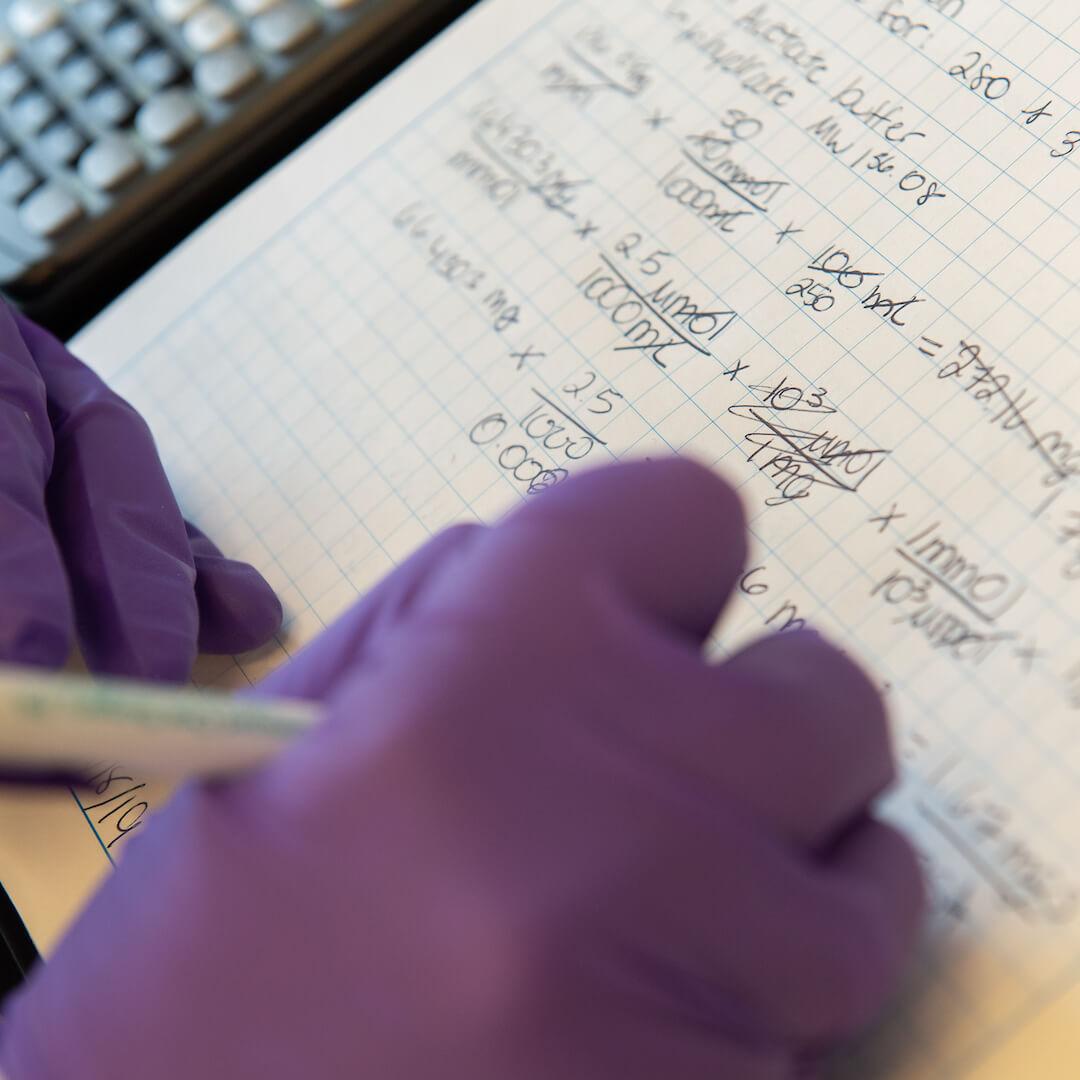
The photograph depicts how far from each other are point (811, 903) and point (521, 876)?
7cm

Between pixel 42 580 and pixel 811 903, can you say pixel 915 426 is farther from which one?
pixel 42 580

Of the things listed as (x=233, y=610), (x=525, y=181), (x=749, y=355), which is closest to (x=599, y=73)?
(x=525, y=181)

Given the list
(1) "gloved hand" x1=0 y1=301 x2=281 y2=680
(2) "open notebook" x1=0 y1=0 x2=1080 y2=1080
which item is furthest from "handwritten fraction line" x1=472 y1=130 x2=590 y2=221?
(1) "gloved hand" x1=0 y1=301 x2=281 y2=680

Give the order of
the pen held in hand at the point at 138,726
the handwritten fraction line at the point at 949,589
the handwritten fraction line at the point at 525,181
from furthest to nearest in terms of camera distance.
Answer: the handwritten fraction line at the point at 525,181
the handwritten fraction line at the point at 949,589
the pen held in hand at the point at 138,726

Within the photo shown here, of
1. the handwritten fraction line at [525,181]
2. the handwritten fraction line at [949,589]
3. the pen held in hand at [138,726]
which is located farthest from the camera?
the handwritten fraction line at [525,181]

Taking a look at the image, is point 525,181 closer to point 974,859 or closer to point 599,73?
point 599,73

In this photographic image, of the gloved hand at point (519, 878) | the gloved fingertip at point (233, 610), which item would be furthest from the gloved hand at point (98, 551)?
the gloved hand at point (519, 878)

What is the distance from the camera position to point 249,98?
0.56 metres

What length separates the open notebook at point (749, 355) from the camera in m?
0.32

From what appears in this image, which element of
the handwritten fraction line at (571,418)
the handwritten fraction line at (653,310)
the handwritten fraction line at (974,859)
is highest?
the handwritten fraction line at (653,310)

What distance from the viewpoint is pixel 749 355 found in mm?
407

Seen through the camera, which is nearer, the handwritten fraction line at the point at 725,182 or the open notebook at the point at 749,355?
the open notebook at the point at 749,355

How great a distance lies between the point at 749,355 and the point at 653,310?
5cm

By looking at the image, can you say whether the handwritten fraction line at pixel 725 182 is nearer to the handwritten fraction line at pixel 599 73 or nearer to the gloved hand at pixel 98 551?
the handwritten fraction line at pixel 599 73
